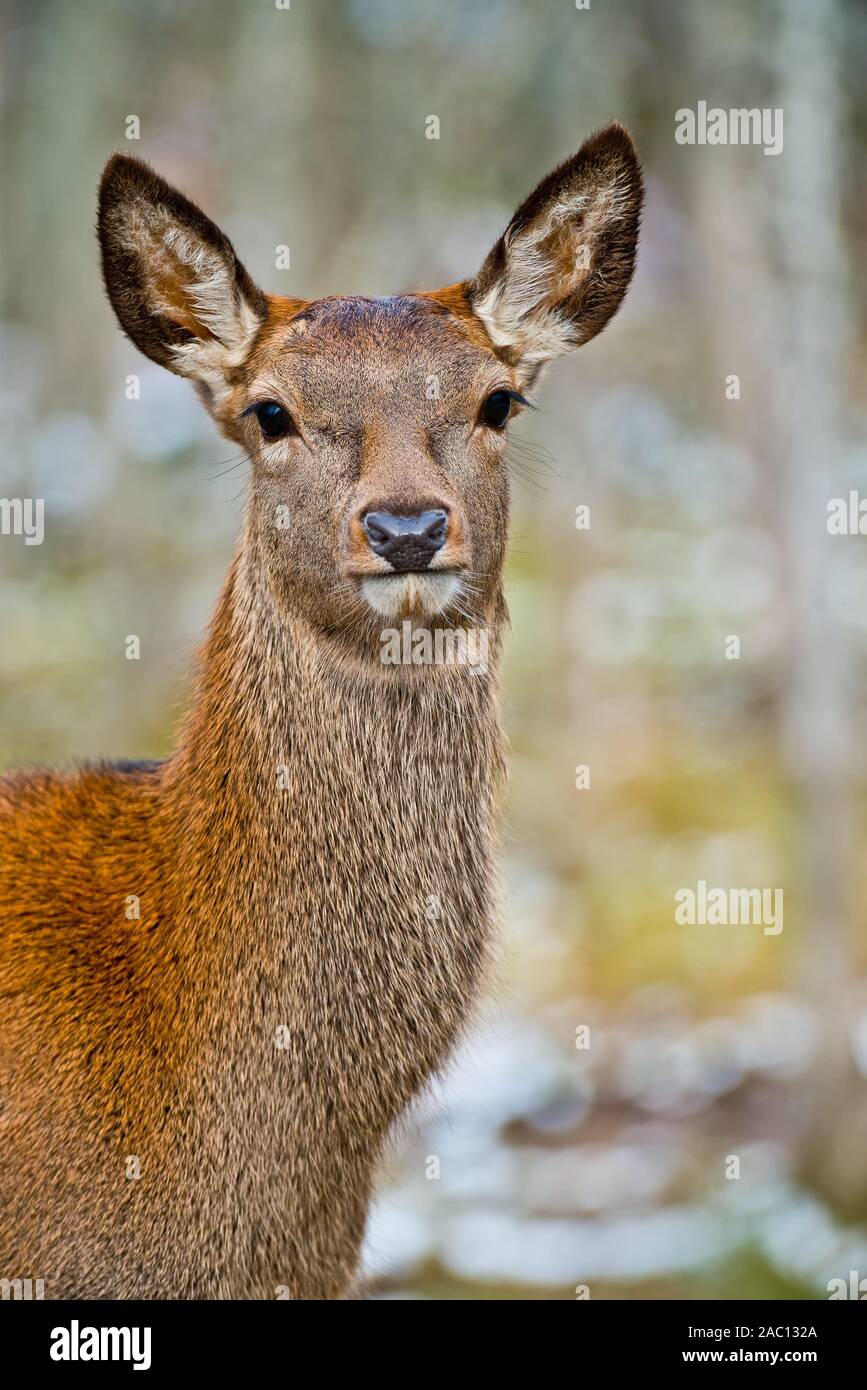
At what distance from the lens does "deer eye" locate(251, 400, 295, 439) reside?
4.21 m

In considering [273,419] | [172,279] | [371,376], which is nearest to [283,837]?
[273,419]

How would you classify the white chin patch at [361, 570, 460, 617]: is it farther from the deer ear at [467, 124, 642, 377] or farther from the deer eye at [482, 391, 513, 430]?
the deer ear at [467, 124, 642, 377]

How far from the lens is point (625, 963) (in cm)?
1266

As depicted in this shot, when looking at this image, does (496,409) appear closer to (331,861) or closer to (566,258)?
(566,258)

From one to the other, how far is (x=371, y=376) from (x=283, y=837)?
1322mm

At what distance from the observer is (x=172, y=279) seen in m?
4.39

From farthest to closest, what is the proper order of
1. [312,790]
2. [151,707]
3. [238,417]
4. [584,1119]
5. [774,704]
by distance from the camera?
1. [774,704]
2. [151,707]
3. [584,1119]
4. [238,417]
5. [312,790]

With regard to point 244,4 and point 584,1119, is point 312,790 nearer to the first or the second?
point 584,1119

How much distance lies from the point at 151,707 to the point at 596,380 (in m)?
6.07

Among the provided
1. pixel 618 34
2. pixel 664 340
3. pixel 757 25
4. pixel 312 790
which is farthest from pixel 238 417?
pixel 664 340

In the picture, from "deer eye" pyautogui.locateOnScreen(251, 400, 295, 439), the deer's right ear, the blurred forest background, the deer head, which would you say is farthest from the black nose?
the blurred forest background

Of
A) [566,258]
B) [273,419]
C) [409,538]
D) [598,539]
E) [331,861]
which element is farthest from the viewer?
[598,539]

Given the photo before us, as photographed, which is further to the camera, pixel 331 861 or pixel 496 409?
pixel 496 409

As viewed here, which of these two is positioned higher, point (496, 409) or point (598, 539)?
point (598, 539)
